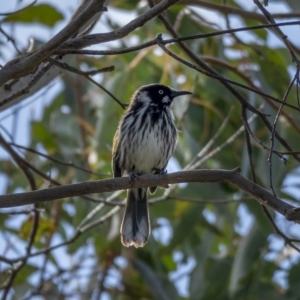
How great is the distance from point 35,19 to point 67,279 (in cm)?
204

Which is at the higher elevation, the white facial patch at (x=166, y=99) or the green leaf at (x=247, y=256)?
the white facial patch at (x=166, y=99)

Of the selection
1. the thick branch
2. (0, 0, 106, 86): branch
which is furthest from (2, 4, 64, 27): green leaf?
(0, 0, 106, 86): branch

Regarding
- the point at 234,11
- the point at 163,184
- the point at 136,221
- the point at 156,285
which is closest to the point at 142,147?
the point at 136,221

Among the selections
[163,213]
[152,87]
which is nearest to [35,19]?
[152,87]

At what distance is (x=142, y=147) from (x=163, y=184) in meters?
1.62

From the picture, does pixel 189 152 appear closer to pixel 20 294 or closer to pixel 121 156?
pixel 121 156

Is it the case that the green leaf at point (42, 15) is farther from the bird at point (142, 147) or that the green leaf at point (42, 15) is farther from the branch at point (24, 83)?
the branch at point (24, 83)

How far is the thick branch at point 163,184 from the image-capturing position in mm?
2887

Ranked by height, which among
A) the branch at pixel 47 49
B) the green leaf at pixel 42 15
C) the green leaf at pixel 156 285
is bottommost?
the branch at pixel 47 49

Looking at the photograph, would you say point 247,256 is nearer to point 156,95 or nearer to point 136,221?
point 136,221

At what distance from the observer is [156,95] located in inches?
201

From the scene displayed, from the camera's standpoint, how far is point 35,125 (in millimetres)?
6766

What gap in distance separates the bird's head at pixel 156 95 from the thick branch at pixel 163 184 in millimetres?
1910

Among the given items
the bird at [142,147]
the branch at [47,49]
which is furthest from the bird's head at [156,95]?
the branch at [47,49]
